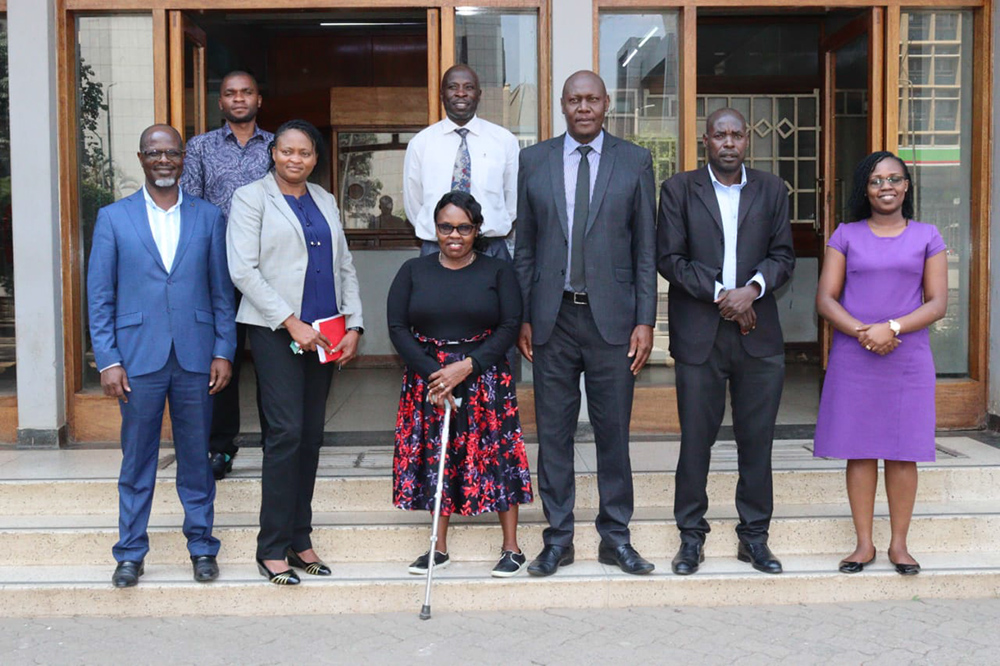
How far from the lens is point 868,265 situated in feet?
14.3

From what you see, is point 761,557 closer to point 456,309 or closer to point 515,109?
point 456,309

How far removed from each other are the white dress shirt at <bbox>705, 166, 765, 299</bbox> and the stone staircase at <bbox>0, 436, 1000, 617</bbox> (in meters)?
1.18

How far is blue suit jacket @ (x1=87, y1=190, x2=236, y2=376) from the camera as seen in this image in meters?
4.15

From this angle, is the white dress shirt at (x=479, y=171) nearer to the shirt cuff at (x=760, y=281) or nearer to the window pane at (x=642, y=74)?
the shirt cuff at (x=760, y=281)

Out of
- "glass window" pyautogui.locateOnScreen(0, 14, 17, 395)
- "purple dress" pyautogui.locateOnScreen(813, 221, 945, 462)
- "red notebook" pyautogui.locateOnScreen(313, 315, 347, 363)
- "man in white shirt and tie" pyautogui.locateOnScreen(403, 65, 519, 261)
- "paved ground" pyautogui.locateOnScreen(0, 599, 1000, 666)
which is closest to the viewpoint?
"paved ground" pyautogui.locateOnScreen(0, 599, 1000, 666)

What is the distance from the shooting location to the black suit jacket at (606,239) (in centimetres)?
431

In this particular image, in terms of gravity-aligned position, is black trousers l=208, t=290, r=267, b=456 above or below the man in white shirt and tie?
below

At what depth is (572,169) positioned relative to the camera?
4.42m

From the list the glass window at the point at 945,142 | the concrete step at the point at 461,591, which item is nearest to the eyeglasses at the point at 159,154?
the concrete step at the point at 461,591

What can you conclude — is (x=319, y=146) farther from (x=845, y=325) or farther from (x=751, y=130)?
(x=751, y=130)

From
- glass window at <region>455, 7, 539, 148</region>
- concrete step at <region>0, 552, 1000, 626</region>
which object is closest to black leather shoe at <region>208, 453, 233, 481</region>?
concrete step at <region>0, 552, 1000, 626</region>

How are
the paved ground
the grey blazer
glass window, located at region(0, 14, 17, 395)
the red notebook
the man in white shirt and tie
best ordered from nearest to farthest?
the paved ground → the grey blazer → the red notebook → the man in white shirt and tie → glass window, located at region(0, 14, 17, 395)

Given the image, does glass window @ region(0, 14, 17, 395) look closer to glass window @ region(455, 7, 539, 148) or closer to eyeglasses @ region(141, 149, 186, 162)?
eyeglasses @ region(141, 149, 186, 162)

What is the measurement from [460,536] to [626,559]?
76 cm
